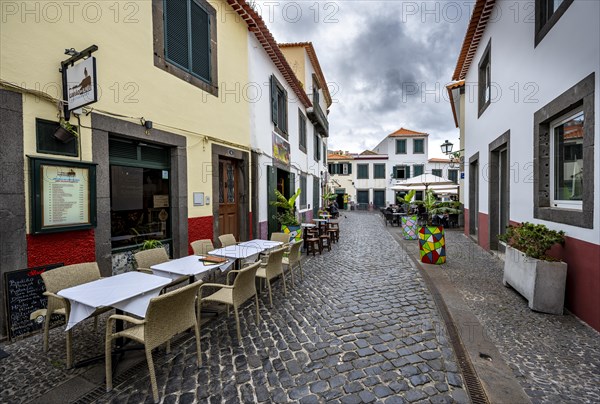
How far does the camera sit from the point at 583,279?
12.8 ft

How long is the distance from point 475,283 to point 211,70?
733cm

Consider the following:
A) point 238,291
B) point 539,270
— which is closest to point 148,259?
point 238,291

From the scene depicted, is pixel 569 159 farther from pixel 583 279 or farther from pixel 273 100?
pixel 273 100

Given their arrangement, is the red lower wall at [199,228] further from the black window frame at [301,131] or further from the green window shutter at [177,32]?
the black window frame at [301,131]

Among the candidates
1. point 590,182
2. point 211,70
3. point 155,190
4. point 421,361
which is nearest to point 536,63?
point 590,182

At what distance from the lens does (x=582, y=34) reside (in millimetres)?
3885

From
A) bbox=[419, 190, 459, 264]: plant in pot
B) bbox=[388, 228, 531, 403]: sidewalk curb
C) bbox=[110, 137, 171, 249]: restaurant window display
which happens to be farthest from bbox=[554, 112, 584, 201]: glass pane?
bbox=[110, 137, 171, 249]: restaurant window display

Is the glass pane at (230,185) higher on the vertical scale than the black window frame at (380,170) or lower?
lower

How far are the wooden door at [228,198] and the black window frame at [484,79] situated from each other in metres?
7.67

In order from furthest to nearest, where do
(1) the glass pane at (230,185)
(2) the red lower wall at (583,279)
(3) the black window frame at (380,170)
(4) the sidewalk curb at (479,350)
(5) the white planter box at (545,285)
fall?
(3) the black window frame at (380,170)
(1) the glass pane at (230,185)
(5) the white planter box at (545,285)
(2) the red lower wall at (583,279)
(4) the sidewalk curb at (479,350)

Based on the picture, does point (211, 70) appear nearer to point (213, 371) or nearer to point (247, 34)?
point (247, 34)

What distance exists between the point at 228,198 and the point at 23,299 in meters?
4.58

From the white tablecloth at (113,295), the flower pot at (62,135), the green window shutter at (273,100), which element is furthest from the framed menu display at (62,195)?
the green window shutter at (273,100)

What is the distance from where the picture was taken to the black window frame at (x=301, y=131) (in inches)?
533
